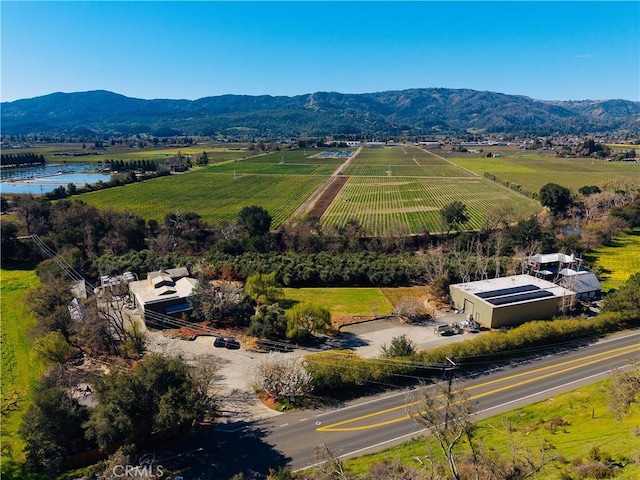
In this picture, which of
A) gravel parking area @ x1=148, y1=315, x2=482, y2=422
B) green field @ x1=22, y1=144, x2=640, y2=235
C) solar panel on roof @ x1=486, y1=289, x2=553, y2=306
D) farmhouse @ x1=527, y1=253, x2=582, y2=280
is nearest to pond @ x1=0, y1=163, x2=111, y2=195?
green field @ x1=22, y1=144, x2=640, y2=235

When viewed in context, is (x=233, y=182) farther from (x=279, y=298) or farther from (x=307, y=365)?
(x=307, y=365)

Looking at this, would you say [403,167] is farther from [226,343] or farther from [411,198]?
[226,343]

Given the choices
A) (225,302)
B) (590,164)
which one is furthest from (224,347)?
(590,164)

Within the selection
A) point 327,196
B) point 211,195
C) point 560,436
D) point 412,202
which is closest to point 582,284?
point 560,436

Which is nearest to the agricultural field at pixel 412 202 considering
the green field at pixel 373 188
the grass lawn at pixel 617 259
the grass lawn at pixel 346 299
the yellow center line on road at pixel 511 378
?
the green field at pixel 373 188

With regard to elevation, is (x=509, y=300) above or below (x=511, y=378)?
above

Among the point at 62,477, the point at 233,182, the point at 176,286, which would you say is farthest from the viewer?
the point at 233,182
